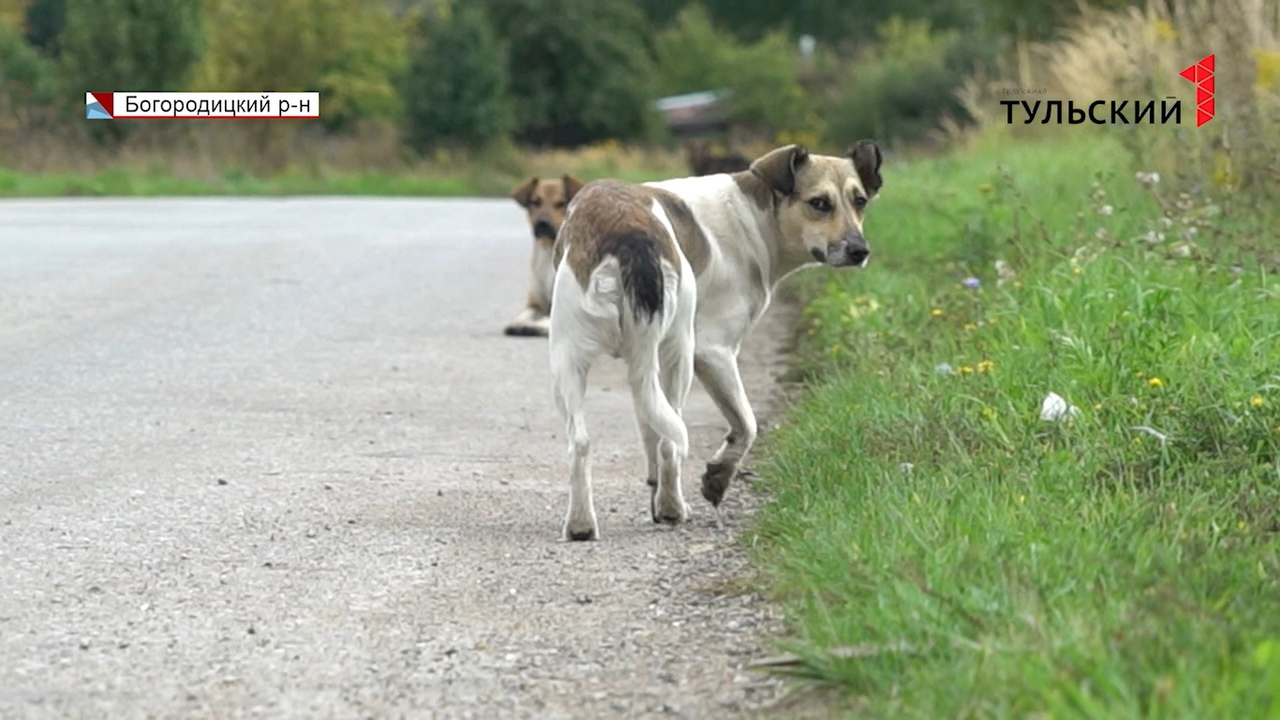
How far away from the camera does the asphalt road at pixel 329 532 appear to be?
4.84m

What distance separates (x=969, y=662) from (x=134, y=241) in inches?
606

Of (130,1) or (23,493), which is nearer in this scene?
(23,493)

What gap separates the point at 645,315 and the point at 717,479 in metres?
0.78

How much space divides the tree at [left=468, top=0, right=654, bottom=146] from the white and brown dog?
201 ft

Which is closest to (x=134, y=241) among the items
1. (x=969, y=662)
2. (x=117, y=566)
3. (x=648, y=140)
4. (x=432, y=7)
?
(x=117, y=566)

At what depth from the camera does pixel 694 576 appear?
240 inches

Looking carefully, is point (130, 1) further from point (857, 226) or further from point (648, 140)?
point (857, 226)

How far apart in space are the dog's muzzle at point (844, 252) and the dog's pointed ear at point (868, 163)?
35cm

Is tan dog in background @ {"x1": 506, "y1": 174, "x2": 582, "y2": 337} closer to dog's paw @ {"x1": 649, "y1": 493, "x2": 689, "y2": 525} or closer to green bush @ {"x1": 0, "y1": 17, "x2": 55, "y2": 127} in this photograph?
dog's paw @ {"x1": 649, "y1": 493, "x2": 689, "y2": 525}

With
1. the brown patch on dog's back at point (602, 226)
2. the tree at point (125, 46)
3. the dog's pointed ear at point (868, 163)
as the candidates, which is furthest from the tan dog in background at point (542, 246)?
the tree at point (125, 46)

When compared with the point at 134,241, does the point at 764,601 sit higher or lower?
higher

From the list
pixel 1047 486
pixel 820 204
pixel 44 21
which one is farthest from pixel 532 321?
pixel 44 21

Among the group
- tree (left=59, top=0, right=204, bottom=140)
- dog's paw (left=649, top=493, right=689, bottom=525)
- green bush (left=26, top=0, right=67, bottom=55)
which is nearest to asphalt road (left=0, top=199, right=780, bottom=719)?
dog's paw (left=649, top=493, right=689, bottom=525)

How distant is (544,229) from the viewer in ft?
41.1
